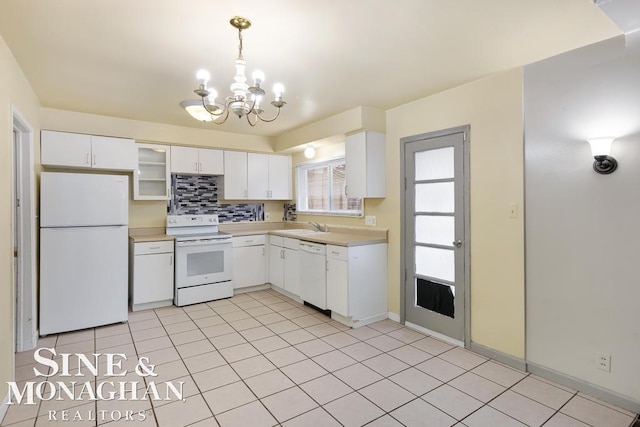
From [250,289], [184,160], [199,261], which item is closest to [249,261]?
[250,289]

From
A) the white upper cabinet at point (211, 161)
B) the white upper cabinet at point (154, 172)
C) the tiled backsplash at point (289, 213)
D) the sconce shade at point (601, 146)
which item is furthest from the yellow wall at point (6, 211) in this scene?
the sconce shade at point (601, 146)

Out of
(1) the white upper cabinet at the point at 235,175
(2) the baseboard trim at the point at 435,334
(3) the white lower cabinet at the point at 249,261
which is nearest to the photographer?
(2) the baseboard trim at the point at 435,334

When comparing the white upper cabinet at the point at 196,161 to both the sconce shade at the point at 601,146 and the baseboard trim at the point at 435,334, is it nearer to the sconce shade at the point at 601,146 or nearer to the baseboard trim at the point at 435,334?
the baseboard trim at the point at 435,334

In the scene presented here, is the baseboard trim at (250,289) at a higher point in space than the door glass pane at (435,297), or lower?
lower

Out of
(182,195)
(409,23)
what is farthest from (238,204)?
(409,23)

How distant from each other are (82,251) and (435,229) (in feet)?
11.7

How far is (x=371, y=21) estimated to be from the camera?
1.95 m

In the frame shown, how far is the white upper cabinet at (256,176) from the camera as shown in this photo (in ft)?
16.0

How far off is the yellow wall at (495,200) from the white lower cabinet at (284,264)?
2.16 m

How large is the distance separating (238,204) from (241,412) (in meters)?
3.55

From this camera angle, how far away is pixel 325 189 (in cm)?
489

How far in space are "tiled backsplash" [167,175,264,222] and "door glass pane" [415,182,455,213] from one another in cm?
291

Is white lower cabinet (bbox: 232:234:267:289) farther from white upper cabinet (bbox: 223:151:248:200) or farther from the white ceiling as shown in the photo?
the white ceiling

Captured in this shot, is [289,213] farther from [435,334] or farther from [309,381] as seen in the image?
[309,381]
